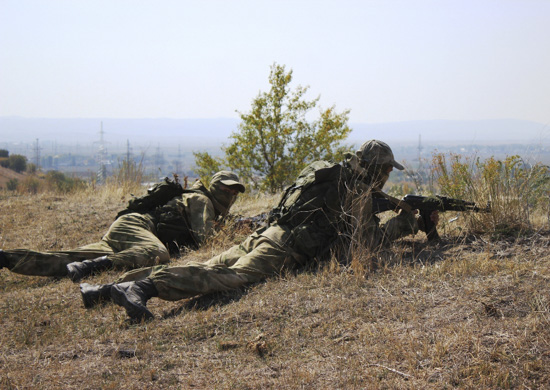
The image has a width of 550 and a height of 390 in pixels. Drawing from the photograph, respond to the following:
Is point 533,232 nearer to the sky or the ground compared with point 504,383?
nearer to the sky

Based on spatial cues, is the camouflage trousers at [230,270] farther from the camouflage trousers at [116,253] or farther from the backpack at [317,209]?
the camouflage trousers at [116,253]

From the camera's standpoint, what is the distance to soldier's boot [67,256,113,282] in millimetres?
5711

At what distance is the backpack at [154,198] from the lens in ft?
22.5

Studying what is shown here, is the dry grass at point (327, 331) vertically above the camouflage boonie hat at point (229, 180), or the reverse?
the camouflage boonie hat at point (229, 180)

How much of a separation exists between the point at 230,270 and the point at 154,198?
243cm

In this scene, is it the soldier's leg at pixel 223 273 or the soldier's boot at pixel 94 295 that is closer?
the soldier's leg at pixel 223 273

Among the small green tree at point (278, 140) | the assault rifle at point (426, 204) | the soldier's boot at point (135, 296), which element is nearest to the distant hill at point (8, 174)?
the small green tree at point (278, 140)

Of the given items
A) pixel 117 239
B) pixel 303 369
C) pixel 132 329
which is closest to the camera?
pixel 303 369

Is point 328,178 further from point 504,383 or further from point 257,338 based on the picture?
point 504,383

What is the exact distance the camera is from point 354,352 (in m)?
3.44

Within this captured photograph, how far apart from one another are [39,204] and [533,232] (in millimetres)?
8453

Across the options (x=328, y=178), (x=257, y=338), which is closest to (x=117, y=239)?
(x=328, y=178)

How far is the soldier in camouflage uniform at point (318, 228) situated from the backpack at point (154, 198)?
177cm

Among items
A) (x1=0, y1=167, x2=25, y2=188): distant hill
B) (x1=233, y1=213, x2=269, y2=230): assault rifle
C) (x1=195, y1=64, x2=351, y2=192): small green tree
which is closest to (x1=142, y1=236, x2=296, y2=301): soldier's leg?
(x1=233, y1=213, x2=269, y2=230): assault rifle
